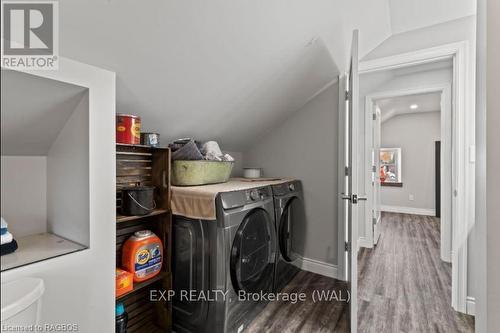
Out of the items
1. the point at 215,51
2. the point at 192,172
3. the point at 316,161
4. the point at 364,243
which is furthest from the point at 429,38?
the point at 364,243

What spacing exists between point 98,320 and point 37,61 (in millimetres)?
1107

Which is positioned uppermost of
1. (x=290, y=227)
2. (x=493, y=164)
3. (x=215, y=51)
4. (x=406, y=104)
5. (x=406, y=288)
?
(x=406, y=104)

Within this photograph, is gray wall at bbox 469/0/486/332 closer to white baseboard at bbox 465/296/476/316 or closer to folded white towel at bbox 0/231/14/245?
white baseboard at bbox 465/296/476/316

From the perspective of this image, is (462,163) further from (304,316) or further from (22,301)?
(22,301)

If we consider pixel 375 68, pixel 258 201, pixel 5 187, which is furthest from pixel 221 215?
→ pixel 375 68

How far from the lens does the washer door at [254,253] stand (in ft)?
5.01

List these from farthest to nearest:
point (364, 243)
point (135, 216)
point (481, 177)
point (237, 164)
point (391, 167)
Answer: point (391, 167)
point (364, 243)
point (237, 164)
point (135, 216)
point (481, 177)

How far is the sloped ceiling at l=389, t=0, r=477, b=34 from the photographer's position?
1846mm

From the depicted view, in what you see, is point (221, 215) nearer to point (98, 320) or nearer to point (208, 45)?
point (98, 320)

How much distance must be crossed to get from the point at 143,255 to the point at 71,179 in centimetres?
68

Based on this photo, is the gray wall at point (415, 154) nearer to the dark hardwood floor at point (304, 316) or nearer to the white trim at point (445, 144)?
the white trim at point (445, 144)

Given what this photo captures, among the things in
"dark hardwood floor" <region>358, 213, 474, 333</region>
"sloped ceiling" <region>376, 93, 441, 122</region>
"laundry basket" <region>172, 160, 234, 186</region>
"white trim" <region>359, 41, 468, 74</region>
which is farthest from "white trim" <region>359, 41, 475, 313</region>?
"sloped ceiling" <region>376, 93, 441, 122</region>

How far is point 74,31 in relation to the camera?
0.97m

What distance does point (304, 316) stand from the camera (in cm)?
181
